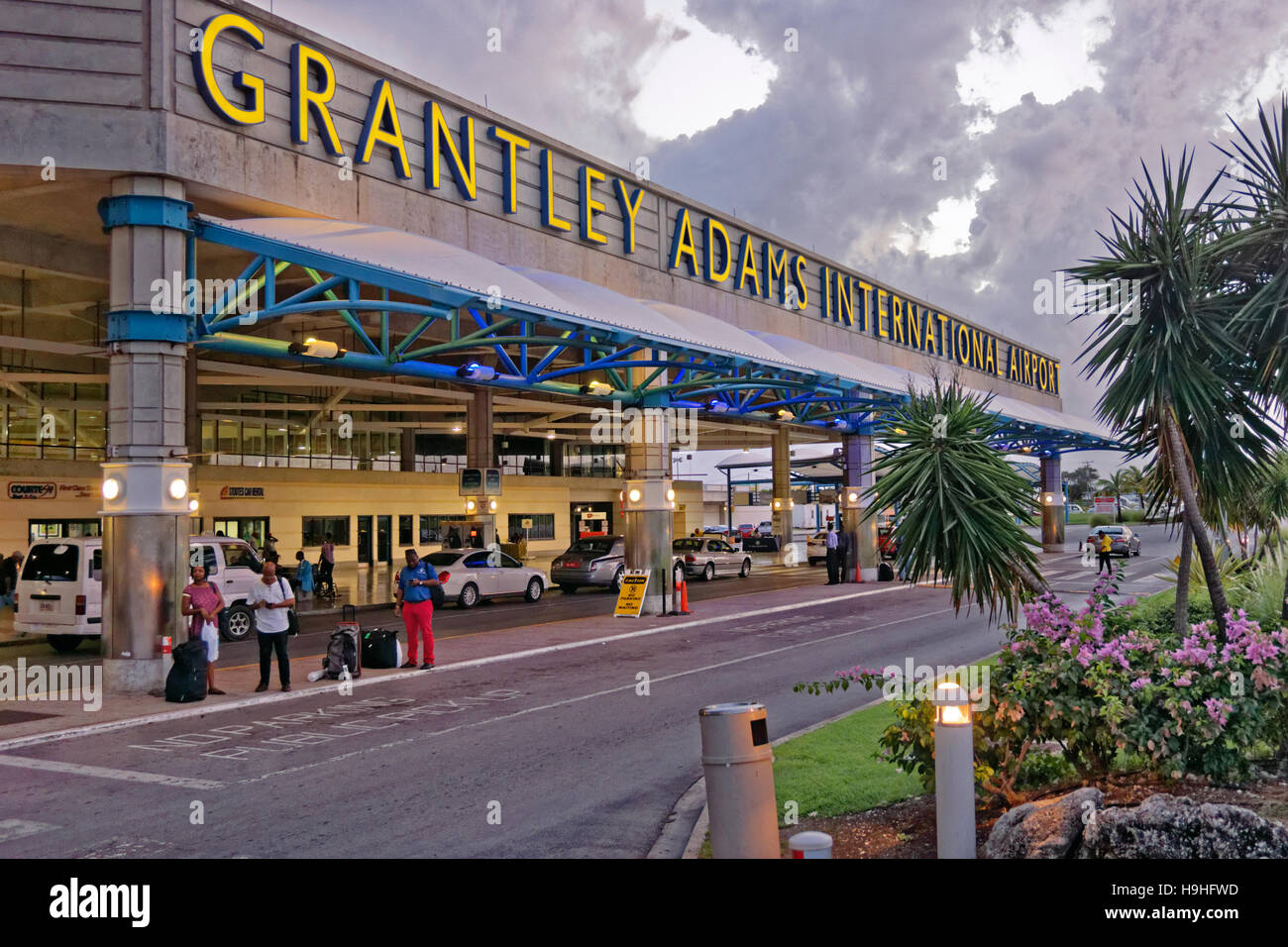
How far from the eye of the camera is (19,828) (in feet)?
26.1

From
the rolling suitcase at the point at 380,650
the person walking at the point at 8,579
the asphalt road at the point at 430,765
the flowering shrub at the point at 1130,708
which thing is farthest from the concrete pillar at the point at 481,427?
the flowering shrub at the point at 1130,708

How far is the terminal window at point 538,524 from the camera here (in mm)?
55750

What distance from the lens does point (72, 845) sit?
7.45m

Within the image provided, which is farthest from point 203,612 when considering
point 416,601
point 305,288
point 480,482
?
point 480,482

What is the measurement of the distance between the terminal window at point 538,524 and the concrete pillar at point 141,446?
40633mm

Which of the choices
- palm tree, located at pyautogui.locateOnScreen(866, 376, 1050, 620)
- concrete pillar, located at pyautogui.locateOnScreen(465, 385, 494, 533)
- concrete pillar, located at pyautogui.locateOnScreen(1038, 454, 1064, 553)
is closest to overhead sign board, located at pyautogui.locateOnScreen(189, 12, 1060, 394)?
concrete pillar, located at pyautogui.locateOnScreen(465, 385, 494, 533)

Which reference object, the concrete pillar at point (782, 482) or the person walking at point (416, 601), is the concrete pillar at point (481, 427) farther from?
the concrete pillar at point (782, 482)

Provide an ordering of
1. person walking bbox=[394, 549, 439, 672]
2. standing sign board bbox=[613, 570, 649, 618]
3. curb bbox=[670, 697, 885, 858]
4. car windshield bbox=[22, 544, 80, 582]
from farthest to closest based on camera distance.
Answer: standing sign board bbox=[613, 570, 649, 618]
car windshield bbox=[22, 544, 80, 582]
person walking bbox=[394, 549, 439, 672]
curb bbox=[670, 697, 885, 858]

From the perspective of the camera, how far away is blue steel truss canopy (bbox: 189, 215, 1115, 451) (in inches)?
602

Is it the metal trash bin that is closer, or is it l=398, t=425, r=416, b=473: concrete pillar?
the metal trash bin

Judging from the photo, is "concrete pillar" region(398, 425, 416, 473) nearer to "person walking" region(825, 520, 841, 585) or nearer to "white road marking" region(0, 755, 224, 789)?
"person walking" region(825, 520, 841, 585)

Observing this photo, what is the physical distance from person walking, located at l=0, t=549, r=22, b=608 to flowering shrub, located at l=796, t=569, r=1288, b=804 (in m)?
26.0
